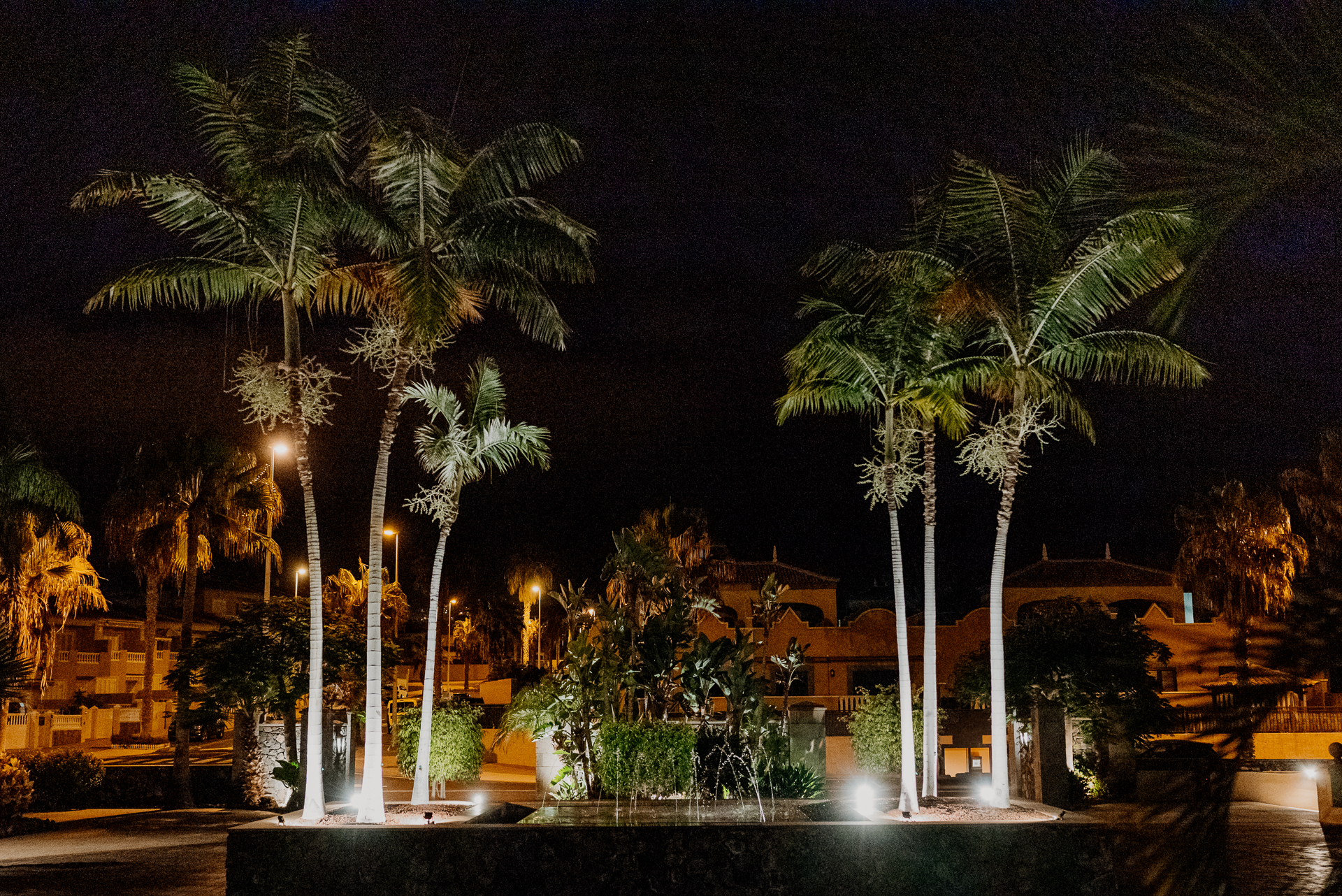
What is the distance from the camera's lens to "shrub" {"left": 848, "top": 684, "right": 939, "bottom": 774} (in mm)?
20797

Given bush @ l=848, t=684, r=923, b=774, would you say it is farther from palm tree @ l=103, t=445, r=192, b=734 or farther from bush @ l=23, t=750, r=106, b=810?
bush @ l=23, t=750, r=106, b=810

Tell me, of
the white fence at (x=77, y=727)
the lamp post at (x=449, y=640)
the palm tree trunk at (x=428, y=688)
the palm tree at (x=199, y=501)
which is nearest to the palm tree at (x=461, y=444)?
the palm tree trunk at (x=428, y=688)

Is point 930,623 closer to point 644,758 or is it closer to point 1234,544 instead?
point 644,758

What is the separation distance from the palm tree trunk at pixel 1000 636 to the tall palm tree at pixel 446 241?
6228 mm

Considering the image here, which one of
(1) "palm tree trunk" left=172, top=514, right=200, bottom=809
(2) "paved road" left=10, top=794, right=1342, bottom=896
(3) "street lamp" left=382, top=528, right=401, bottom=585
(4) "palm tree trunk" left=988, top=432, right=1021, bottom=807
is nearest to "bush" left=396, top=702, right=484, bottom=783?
(2) "paved road" left=10, top=794, right=1342, bottom=896

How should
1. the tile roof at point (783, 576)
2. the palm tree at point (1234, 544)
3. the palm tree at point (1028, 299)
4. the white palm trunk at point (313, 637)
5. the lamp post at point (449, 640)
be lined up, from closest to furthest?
the white palm trunk at point (313, 637), the palm tree at point (1028, 299), the palm tree at point (1234, 544), the tile roof at point (783, 576), the lamp post at point (449, 640)

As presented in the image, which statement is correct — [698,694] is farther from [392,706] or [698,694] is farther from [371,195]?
[392,706]

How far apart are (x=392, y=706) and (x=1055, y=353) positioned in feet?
58.9

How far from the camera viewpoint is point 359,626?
25.5m

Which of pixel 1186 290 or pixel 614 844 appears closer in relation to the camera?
pixel 1186 290

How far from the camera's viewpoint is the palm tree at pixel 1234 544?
33094 millimetres

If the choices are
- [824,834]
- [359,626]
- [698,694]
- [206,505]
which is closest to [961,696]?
[698,694]

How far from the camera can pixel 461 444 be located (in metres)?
18.0

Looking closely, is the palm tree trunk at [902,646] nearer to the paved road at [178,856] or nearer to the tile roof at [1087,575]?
the paved road at [178,856]
